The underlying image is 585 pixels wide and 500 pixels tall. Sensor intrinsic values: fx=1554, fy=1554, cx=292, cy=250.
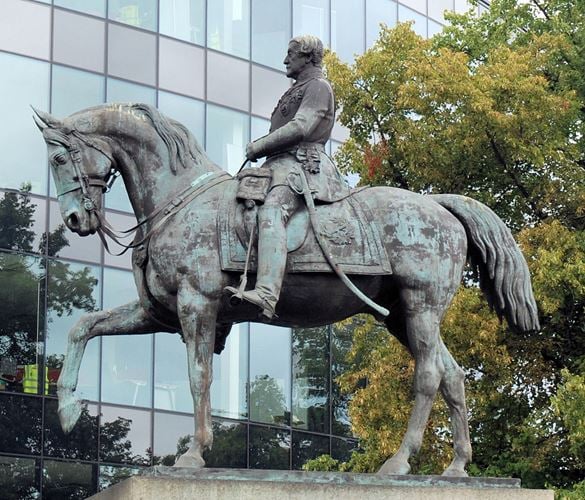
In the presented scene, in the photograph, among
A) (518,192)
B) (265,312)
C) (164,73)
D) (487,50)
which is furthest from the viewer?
(164,73)

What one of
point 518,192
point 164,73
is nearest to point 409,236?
point 518,192

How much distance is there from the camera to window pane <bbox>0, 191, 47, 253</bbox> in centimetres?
2883

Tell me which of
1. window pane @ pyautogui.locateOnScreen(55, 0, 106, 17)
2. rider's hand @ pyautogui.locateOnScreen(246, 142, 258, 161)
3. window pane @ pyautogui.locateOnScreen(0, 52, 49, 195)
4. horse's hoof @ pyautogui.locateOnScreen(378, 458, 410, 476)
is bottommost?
horse's hoof @ pyautogui.locateOnScreen(378, 458, 410, 476)

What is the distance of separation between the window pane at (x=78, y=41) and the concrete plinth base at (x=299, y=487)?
62.1 ft

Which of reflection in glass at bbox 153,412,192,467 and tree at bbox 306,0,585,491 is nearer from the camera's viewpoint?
tree at bbox 306,0,585,491

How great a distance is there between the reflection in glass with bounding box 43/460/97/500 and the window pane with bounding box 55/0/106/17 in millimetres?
8973

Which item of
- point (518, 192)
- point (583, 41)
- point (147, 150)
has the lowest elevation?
point (147, 150)

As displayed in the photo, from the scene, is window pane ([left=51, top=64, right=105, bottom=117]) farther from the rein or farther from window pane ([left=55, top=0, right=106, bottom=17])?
the rein

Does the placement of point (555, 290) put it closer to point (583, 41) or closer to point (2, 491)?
point (583, 41)

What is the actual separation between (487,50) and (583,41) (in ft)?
6.49

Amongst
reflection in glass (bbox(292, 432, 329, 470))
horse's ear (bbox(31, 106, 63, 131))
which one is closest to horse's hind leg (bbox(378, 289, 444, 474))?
horse's ear (bbox(31, 106, 63, 131))

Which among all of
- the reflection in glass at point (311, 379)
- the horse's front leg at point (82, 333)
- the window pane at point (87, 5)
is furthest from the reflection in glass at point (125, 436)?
the horse's front leg at point (82, 333)

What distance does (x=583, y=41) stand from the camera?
1040 inches

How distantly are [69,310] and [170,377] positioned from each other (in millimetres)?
2507
